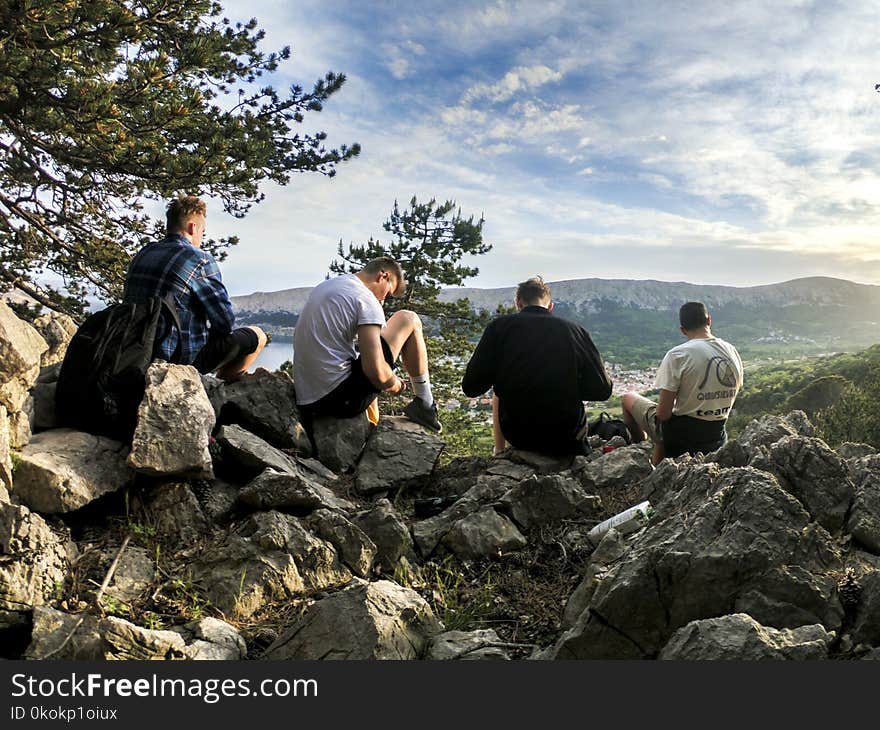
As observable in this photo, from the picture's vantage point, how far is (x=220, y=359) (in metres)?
5.48

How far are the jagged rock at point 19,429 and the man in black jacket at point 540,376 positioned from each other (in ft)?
11.7

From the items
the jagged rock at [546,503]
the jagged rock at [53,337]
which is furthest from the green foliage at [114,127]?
the jagged rock at [546,503]

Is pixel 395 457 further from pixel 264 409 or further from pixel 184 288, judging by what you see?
pixel 184 288

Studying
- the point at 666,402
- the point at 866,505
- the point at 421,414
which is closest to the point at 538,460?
the point at 421,414

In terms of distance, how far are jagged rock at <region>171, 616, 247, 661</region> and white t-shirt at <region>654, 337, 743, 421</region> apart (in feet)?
16.0

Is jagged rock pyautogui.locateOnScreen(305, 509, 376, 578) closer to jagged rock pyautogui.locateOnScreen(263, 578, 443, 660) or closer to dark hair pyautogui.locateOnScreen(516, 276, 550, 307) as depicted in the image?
jagged rock pyautogui.locateOnScreen(263, 578, 443, 660)

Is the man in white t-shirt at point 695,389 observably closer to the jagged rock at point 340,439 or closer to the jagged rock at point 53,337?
the jagged rock at point 340,439

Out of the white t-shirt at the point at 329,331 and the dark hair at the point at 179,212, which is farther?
the white t-shirt at the point at 329,331

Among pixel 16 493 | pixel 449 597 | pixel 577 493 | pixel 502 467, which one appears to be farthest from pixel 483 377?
pixel 16 493

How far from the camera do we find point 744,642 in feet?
7.56

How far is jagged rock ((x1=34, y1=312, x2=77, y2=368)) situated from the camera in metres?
5.40

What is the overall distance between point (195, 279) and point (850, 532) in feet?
15.2

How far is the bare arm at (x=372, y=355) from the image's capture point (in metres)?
5.66

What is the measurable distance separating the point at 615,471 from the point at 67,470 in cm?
397
